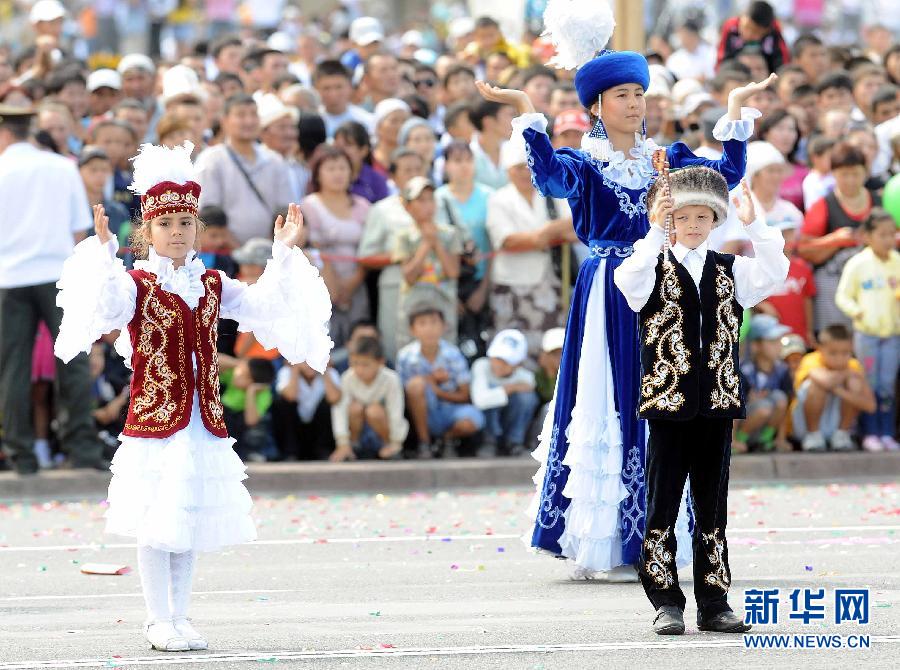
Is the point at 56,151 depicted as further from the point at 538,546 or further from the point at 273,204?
the point at 538,546

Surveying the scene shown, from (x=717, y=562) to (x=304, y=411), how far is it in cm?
651

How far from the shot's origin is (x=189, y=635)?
7691mm

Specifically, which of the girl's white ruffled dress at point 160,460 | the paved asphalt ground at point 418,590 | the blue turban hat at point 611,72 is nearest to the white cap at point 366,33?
the paved asphalt ground at point 418,590

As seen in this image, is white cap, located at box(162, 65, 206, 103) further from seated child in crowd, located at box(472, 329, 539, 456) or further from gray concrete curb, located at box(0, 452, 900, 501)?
gray concrete curb, located at box(0, 452, 900, 501)

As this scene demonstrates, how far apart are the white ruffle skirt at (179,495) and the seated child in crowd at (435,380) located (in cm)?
598

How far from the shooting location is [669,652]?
7.36m

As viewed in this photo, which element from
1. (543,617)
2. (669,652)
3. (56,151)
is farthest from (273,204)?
(669,652)

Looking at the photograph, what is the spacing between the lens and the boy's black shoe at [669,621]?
25.3 ft

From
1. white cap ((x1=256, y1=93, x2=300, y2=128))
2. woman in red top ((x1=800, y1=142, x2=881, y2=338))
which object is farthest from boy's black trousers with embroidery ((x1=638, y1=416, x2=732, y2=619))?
white cap ((x1=256, y1=93, x2=300, y2=128))

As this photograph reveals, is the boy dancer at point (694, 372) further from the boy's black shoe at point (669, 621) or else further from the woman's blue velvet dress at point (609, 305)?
the woman's blue velvet dress at point (609, 305)

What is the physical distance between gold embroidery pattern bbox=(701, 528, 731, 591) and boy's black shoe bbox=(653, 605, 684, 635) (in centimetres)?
18

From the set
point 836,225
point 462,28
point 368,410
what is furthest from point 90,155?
point 462,28

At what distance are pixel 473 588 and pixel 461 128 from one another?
7.25 metres

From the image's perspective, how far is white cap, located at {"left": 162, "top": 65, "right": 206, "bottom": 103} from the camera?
1571 cm
